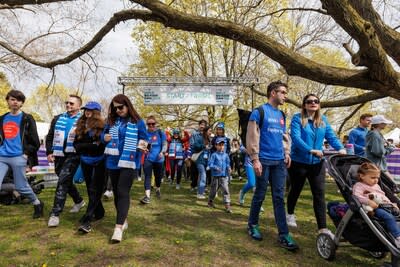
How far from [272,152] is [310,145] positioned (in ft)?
2.15

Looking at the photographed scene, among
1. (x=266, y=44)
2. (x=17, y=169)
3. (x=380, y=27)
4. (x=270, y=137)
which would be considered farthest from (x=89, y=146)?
(x=380, y=27)

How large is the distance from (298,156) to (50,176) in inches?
300

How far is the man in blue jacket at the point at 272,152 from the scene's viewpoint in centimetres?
402

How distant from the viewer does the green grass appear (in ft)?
Answer: 11.6

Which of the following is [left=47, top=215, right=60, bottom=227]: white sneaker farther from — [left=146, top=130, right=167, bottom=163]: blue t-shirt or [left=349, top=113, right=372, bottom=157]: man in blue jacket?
[left=349, top=113, right=372, bottom=157]: man in blue jacket

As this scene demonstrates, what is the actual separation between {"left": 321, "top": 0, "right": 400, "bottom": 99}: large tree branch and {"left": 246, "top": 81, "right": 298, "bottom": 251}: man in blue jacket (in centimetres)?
133

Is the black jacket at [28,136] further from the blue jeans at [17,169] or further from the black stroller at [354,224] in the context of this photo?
the black stroller at [354,224]

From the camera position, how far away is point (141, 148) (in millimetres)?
4234

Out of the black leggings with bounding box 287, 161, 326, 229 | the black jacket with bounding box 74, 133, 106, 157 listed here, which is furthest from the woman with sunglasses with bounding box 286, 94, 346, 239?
the black jacket with bounding box 74, 133, 106, 157

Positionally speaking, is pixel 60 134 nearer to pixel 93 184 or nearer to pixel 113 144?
pixel 93 184

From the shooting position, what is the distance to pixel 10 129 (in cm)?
475

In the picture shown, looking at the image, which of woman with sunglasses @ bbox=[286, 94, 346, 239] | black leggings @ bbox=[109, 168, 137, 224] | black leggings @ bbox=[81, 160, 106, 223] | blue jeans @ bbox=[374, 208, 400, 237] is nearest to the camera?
blue jeans @ bbox=[374, 208, 400, 237]

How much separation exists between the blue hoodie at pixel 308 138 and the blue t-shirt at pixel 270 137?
320 millimetres

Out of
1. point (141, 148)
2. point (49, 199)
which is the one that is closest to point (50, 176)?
point (49, 199)
